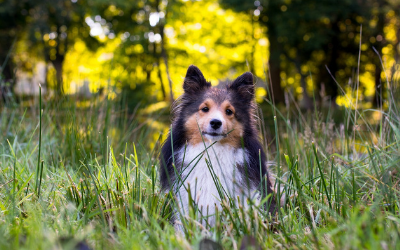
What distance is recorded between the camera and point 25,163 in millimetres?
3248

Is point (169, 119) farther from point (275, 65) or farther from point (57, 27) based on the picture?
point (57, 27)

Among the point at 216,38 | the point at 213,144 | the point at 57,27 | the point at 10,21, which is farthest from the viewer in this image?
the point at 216,38

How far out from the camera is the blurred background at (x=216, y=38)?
→ 17672mm

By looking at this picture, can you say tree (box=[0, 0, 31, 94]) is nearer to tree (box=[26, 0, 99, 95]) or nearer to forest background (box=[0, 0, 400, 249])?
forest background (box=[0, 0, 400, 249])

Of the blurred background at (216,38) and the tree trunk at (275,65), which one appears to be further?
the tree trunk at (275,65)

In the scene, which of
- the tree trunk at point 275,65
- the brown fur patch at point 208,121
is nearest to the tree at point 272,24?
the tree trunk at point 275,65

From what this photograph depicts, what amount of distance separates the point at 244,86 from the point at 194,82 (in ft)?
1.56

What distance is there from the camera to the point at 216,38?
2503 centimetres

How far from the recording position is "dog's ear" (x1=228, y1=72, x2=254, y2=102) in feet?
10.8

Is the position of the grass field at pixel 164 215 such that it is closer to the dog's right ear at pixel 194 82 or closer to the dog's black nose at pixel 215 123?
the dog's black nose at pixel 215 123

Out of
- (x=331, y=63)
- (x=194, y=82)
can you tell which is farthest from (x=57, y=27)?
(x=194, y=82)

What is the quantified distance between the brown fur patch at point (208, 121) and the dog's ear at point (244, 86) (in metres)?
0.29

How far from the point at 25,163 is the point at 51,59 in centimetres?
2355

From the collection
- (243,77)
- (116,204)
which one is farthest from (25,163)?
(243,77)
